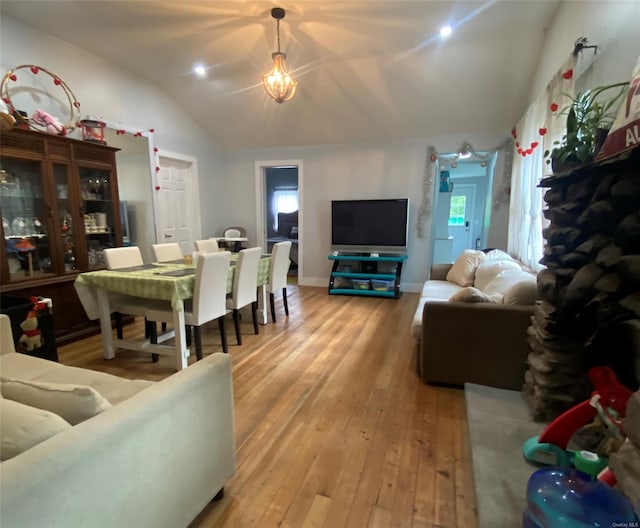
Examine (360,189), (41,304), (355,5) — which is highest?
(355,5)

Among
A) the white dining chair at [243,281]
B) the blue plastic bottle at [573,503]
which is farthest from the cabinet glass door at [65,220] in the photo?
the blue plastic bottle at [573,503]

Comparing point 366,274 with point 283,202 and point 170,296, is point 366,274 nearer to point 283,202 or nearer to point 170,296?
point 170,296

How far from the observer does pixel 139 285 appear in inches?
98.0

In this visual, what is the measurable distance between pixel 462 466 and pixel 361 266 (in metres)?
3.81

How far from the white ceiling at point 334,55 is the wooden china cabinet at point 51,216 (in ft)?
4.10

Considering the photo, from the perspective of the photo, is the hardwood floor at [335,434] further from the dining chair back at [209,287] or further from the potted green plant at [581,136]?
the potted green plant at [581,136]

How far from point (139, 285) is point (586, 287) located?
→ 2.76m

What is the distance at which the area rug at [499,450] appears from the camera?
1.30 metres

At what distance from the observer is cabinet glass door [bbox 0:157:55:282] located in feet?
9.44

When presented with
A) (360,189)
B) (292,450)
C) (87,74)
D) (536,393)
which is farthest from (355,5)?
(292,450)

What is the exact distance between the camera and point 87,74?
3617 millimetres

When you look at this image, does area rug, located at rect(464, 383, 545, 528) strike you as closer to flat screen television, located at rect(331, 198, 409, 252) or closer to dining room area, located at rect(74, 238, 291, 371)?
dining room area, located at rect(74, 238, 291, 371)

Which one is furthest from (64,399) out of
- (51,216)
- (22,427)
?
(51,216)

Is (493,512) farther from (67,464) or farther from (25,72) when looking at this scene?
(25,72)
